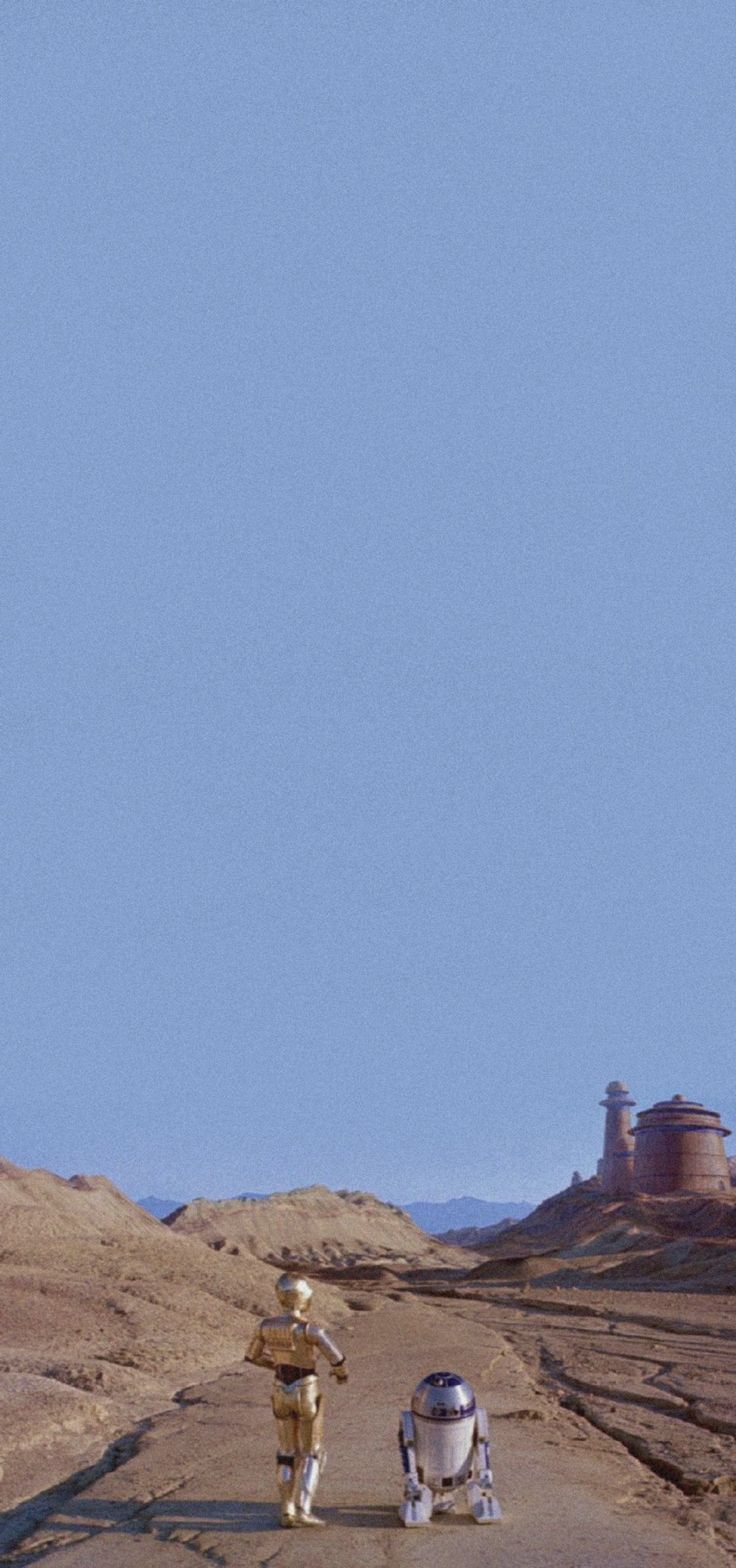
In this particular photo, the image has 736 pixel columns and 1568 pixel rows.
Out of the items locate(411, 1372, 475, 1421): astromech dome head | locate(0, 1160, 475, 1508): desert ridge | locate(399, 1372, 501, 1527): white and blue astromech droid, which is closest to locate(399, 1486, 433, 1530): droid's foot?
locate(399, 1372, 501, 1527): white and blue astromech droid

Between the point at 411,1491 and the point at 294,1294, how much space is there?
3.53 ft

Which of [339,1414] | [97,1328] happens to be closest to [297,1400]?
[339,1414]

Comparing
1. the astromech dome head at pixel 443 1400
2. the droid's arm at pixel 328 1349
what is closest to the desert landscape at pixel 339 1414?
the astromech dome head at pixel 443 1400

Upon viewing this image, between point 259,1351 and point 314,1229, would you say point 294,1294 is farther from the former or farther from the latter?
point 314,1229

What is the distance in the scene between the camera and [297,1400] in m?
6.35

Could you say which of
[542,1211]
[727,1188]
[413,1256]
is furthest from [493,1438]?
[542,1211]

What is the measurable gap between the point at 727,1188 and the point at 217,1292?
4186 cm

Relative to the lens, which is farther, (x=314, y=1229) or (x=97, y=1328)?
(x=314, y=1229)

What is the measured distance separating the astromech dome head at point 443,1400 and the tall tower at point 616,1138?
66.9 m

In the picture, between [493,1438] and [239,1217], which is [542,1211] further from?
[493,1438]

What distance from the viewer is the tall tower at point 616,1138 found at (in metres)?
70.2

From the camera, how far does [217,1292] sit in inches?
754

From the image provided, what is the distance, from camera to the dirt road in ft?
18.9

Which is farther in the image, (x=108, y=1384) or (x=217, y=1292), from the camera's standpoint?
(x=217, y=1292)
